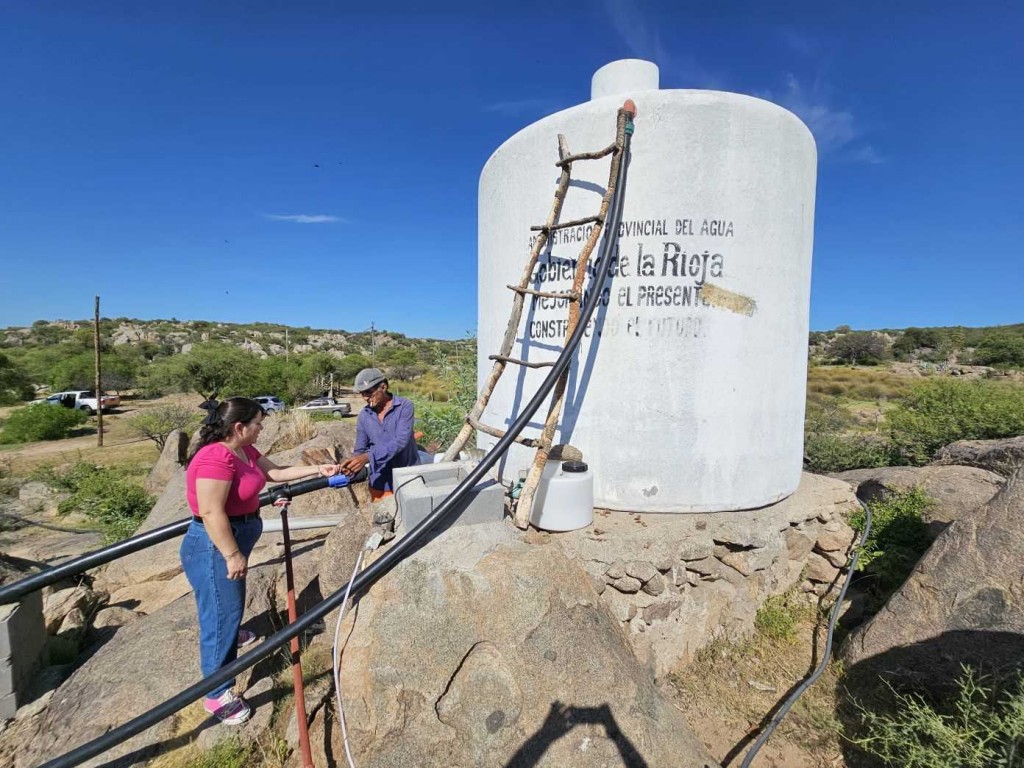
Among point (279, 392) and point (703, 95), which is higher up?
point (703, 95)

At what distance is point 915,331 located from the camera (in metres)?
52.9

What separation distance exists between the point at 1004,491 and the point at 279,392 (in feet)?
108

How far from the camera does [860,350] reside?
45.2 m

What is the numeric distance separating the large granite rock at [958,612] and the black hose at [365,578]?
10.5ft

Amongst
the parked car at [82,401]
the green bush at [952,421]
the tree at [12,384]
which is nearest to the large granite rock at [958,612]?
the green bush at [952,421]

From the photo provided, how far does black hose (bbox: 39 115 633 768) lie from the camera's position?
217 centimetres

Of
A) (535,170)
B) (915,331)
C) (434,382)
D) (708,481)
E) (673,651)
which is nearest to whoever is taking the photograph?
(673,651)

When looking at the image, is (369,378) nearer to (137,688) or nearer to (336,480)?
(336,480)

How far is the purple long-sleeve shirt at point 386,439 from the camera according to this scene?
13.6ft

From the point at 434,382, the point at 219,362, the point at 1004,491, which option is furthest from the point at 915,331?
the point at 219,362

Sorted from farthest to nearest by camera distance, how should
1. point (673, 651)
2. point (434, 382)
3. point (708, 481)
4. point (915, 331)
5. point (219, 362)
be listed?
point (915, 331) → point (434, 382) → point (219, 362) → point (708, 481) → point (673, 651)

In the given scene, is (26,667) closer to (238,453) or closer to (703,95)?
(238,453)

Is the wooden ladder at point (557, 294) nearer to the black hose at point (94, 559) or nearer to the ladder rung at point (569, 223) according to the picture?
the ladder rung at point (569, 223)

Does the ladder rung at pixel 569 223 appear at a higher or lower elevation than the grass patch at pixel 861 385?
higher
